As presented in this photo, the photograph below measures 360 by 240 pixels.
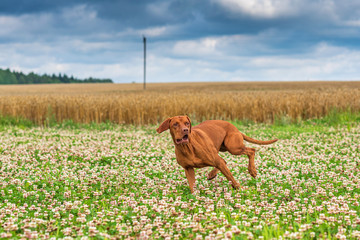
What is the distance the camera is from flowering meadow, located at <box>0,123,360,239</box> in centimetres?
506

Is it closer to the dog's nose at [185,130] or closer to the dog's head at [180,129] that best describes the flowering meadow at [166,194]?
the dog's head at [180,129]

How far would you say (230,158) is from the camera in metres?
11.9

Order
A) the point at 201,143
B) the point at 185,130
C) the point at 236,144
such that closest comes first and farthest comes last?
the point at 185,130
the point at 201,143
the point at 236,144

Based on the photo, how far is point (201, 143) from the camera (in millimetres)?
6848

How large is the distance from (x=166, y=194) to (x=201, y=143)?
4.18 ft

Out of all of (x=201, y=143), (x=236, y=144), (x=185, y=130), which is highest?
(x=185, y=130)

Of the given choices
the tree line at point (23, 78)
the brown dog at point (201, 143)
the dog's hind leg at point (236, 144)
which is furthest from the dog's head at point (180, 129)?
the tree line at point (23, 78)

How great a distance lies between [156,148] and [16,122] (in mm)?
13062

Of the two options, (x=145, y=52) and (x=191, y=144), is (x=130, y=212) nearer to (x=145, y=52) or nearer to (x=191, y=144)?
(x=191, y=144)

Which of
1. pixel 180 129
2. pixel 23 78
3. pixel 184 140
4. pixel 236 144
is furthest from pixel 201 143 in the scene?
pixel 23 78

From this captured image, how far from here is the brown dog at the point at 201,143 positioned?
649cm

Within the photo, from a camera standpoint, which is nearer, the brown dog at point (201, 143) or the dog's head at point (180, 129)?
the dog's head at point (180, 129)

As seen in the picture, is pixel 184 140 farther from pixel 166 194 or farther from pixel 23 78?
pixel 23 78

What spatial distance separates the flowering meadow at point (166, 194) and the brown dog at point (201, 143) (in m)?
0.60
